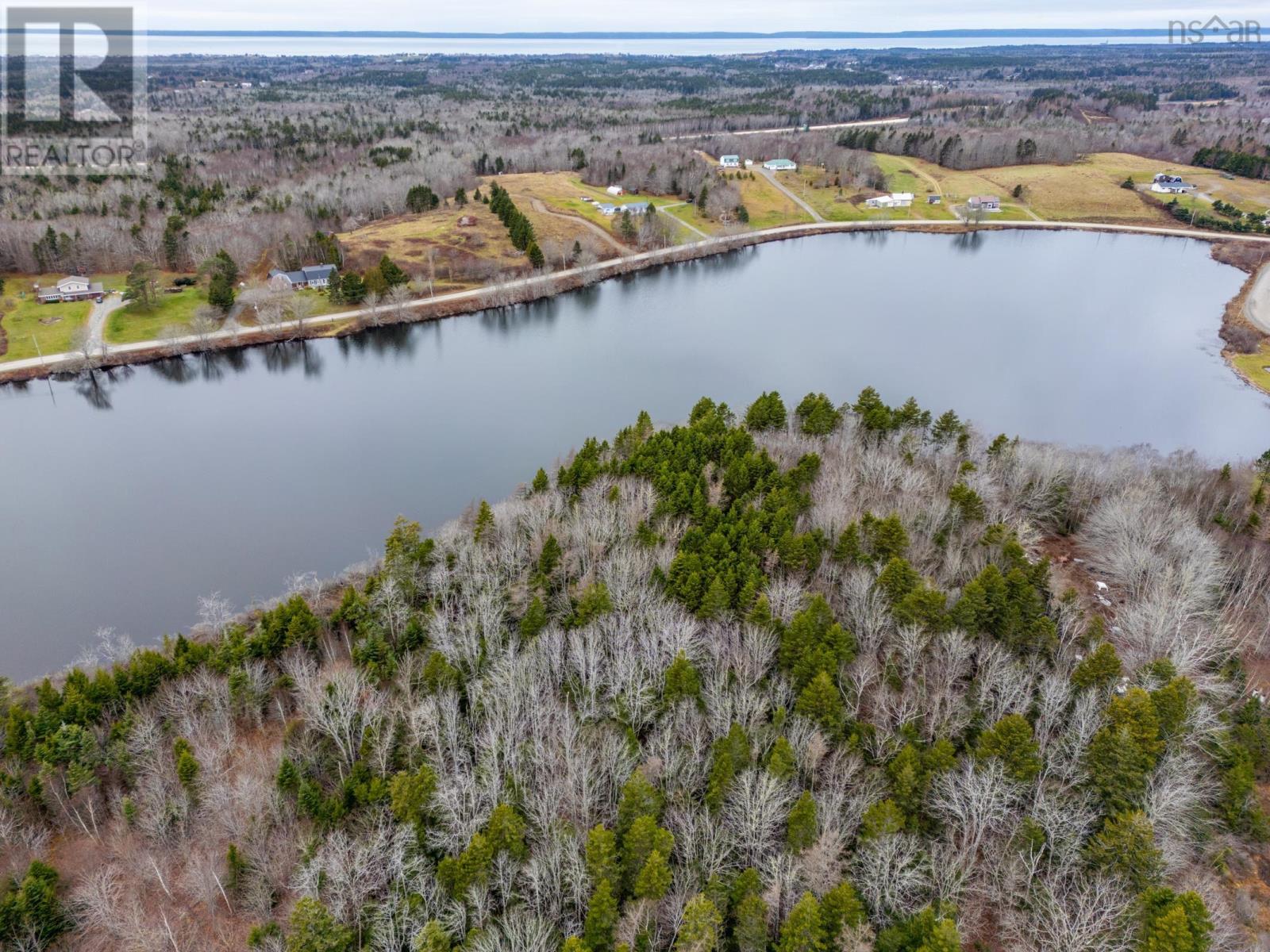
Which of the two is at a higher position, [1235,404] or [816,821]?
[1235,404]

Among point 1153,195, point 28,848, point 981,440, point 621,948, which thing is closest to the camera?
point 621,948

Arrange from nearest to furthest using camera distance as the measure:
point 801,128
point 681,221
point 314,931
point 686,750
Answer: point 314,931, point 686,750, point 681,221, point 801,128

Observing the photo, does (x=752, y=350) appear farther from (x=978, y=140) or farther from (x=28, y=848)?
(x=978, y=140)

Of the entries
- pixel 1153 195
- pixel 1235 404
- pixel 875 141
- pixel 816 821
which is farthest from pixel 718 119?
pixel 816 821

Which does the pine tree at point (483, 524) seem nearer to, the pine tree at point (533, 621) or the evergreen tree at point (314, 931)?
the pine tree at point (533, 621)

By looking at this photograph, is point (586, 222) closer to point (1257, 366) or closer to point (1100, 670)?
point (1257, 366)

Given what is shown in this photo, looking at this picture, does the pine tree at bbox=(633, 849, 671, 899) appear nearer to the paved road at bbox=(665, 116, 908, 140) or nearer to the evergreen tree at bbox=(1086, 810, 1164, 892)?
the evergreen tree at bbox=(1086, 810, 1164, 892)

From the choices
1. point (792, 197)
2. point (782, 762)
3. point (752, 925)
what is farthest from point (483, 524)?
point (792, 197)
